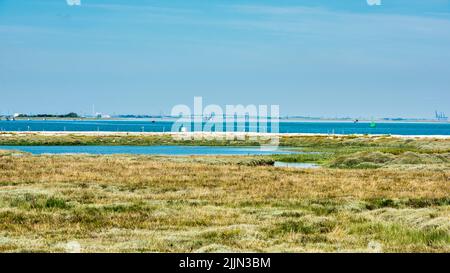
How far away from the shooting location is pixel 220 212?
25.9 metres

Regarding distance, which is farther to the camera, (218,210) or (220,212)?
(218,210)

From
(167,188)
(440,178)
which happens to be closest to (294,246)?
(167,188)

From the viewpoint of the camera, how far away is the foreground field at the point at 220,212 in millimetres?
19312

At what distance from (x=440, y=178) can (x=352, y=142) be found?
280ft

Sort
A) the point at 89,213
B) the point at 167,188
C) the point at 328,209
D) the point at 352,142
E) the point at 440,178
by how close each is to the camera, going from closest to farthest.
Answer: the point at 89,213, the point at 328,209, the point at 167,188, the point at 440,178, the point at 352,142

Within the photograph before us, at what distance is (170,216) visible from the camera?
24.9 metres

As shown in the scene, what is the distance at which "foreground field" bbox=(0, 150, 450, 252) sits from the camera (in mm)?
19312
